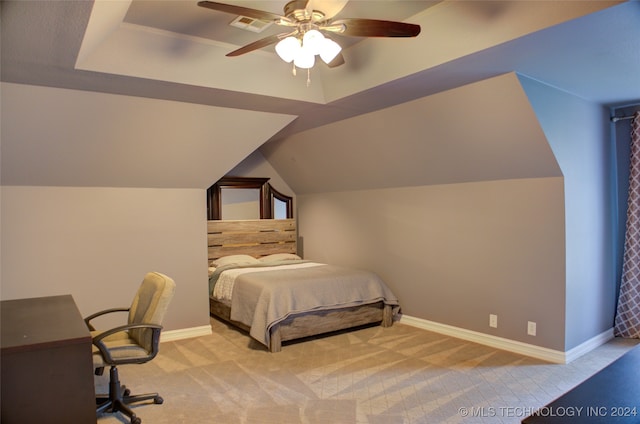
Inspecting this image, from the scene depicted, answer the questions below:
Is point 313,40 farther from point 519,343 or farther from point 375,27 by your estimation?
point 519,343

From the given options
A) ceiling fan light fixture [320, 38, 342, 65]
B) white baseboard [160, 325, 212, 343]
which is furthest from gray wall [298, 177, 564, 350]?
ceiling fan light fixture [320, 38, 342, 65]

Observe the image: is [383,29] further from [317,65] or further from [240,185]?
[240,185]

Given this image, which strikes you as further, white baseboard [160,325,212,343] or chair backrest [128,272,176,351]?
white baseboard [160,325,212,343]

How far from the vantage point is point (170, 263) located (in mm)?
4398

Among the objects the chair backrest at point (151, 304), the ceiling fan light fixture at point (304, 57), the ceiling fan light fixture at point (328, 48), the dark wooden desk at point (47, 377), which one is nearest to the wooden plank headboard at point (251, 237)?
the chair backrest at point (151, 304)

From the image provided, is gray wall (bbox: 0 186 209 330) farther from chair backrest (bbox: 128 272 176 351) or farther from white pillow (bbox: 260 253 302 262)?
chair backrest (bbox: 128 272 176 351)

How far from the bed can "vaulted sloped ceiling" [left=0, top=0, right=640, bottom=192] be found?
1087 millimetres

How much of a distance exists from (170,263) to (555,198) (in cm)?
361

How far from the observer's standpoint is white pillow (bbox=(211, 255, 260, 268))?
5.16 m

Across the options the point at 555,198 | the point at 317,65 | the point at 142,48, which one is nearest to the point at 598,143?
the point at 555,198

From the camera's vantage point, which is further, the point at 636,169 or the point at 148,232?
the point at 148,232

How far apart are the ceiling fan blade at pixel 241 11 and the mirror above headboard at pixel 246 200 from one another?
3.74 m

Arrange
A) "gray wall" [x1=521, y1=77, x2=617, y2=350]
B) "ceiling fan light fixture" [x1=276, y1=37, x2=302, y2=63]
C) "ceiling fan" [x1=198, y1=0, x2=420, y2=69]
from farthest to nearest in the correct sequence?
"gray wall" [x1=521, y1=77, x2=617, y2=350] < "ceiling fan light fixture" [x1=276, y1=37, x2=302, y2=63] < "ceiling fan" [x1=198, y1=0, x2=420, y2=69]

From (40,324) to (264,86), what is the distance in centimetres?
223
